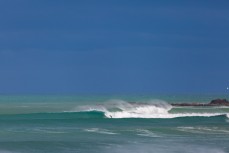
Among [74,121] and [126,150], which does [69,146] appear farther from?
[74,121]

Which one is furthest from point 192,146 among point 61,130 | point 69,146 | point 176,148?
point 61,130

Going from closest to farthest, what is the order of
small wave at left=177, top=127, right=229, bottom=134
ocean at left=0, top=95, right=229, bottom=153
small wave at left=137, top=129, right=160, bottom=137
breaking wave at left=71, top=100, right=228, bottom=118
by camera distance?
1. ocean at left=0, top=95, right=229, bottom=153
2. small wave at left=137, top=129, right=160, bottom=137
3. small wave at left=177, top=127, right=229, bottom=134
4. breaking wave at left=71, top=100, right=228, bottom=118

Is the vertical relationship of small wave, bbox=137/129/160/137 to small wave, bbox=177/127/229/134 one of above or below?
below

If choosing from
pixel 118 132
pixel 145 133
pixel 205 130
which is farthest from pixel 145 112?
pixel 145 133

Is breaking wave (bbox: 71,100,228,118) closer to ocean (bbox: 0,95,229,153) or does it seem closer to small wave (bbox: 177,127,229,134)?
ocean (bbox: 0,95,229,153)

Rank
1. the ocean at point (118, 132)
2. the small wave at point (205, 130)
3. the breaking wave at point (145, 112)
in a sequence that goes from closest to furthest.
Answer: the ocean at point (118, 132) < the small wave at point (205, 130) < the breaking wave at point (145, 112)

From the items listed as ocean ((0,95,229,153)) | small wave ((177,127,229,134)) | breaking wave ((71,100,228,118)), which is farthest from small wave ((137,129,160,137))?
breaking wave ((71,100,228,118))

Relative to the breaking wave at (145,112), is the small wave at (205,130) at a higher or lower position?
lower

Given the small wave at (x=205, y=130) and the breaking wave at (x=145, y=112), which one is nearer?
the small wave at (x=205, y=130)

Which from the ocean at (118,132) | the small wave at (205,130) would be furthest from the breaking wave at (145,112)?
the small wave at (205,130)

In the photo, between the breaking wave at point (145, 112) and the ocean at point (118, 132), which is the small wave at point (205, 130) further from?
the breaking wave at point (145, 112)

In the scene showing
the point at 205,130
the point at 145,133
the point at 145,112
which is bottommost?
the point at 145,133

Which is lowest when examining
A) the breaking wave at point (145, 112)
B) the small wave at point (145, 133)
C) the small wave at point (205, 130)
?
the small wave at point (145, 133)

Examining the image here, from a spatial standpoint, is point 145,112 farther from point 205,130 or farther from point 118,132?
point 118,132
